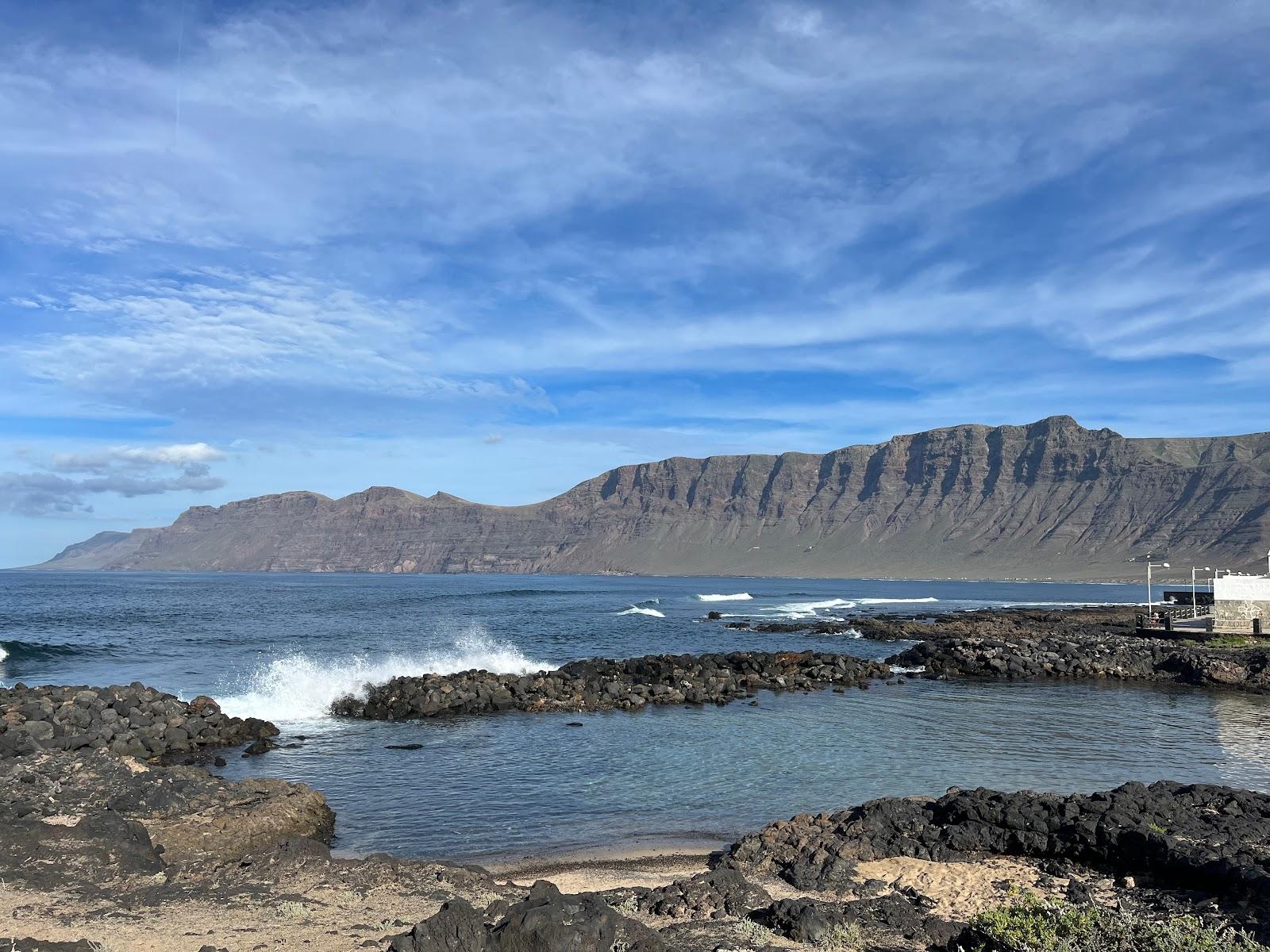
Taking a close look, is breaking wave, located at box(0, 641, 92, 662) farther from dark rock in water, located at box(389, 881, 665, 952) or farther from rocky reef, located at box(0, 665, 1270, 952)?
dark rock in water, located at box(389, 881, 665, 952)

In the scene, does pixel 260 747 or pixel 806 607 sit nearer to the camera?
pixel 260 747

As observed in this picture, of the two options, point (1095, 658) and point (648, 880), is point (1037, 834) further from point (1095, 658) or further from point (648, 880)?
point (1095, 658)

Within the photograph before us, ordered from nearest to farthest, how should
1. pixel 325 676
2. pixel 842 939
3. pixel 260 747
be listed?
pixel 842 939 < pixel 260 747 < pixel 325 676

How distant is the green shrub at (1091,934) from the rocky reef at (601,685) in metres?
18.6

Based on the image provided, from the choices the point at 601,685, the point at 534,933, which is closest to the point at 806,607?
the point at 601,685

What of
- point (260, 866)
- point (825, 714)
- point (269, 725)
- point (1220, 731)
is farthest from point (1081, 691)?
point (260, 866)

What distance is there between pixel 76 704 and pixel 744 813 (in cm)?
1629

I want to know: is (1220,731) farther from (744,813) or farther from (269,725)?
(269,725)

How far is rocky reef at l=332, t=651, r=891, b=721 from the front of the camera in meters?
24.4

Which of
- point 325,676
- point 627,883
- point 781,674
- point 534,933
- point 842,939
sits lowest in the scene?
point 781,674

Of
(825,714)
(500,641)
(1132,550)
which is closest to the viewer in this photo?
(825,714)

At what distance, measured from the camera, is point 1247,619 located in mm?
39812

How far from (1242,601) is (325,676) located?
39543 millimetres

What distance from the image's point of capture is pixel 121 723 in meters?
19.3
